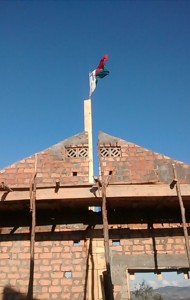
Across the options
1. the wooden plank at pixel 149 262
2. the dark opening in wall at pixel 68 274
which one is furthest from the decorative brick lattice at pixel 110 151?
the dark opening in wall at pixel 68 274

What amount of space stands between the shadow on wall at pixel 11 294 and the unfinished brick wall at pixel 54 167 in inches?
107

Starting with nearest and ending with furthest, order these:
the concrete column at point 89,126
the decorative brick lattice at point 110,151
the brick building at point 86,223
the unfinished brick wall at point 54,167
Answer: the brick building at point 86,223
the unfinished brick wall at point 54,167
the concrete column at point 89,126
the decorative brick lattice at point 110,151

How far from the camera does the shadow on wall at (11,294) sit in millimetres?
7409

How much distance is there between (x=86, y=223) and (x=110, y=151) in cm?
226

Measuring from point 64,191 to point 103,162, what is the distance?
179cm

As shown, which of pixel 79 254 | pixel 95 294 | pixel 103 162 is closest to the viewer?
pixel 95 294

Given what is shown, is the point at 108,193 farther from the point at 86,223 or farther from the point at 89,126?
the point at 89,126

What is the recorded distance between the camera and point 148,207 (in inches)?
332

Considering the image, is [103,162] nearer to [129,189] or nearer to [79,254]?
[129,189]

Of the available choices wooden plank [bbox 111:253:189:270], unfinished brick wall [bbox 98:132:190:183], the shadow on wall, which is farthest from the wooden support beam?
the shadow on wall

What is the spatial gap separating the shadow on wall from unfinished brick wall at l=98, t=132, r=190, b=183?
3.75 m

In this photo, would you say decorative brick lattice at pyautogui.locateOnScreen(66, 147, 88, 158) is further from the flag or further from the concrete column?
the flag

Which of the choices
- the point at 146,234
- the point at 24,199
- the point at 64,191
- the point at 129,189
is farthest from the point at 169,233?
the point at 24,199

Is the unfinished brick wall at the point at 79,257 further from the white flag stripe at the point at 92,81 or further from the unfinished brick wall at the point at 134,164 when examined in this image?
the white flag stripe at the point at 92,81
